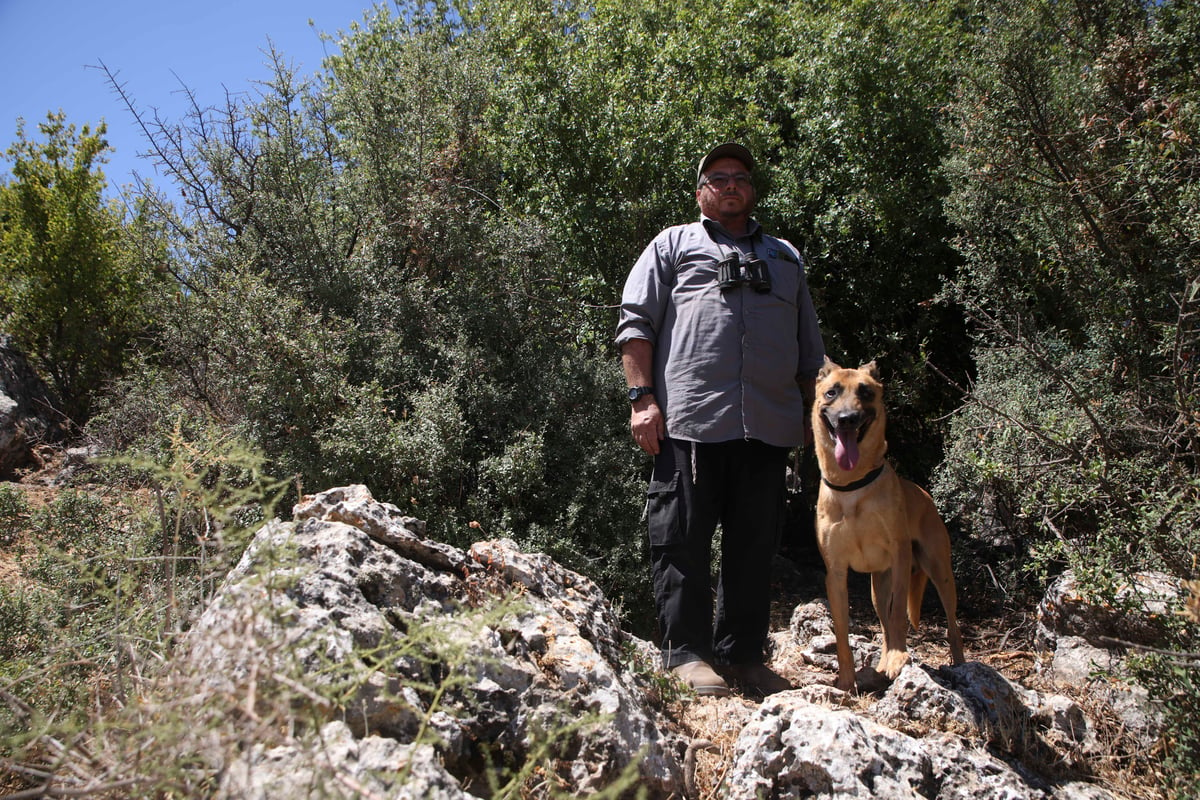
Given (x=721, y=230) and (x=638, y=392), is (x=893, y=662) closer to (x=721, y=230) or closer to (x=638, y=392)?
(x=638, y=392)

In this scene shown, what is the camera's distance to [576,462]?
19.1 ft

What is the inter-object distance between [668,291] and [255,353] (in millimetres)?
2828

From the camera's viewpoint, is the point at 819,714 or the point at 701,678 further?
the point at 701,678

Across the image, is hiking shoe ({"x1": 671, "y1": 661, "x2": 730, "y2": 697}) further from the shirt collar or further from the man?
the shirt collar

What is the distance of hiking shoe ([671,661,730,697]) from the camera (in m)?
3.69

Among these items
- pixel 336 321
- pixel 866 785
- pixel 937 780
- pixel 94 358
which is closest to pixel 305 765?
pixel 866 785

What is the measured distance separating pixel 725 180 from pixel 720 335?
907 mm

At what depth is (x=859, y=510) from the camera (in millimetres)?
3891

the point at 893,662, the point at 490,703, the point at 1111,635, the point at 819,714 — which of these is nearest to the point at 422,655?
the point at 490,703

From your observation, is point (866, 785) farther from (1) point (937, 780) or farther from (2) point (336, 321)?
(2) point (336, 321)

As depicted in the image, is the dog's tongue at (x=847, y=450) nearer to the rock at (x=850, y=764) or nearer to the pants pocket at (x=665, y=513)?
the pants pocket at (x=665, y=513)

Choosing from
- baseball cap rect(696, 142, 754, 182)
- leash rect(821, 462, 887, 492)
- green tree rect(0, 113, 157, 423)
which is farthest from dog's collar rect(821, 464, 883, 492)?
green tree rect(0, 113, 157, 423)

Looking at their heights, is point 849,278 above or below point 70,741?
above

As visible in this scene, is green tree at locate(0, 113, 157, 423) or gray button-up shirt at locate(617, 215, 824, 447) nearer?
gray button-up shirt at locate(617, 215, 824, 447)
